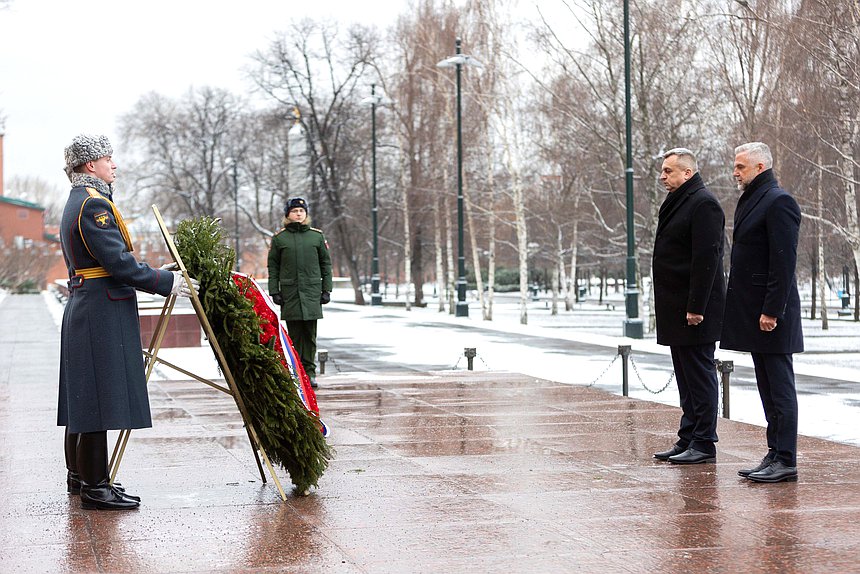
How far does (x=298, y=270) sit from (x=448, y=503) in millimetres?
5785

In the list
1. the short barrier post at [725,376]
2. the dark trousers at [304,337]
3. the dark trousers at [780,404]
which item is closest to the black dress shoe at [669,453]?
the dark trousers at [780,404]

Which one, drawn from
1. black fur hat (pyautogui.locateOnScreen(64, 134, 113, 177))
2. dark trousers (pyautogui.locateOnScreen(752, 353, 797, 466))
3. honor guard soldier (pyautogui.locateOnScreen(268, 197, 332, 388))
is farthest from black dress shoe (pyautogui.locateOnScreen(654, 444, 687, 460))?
honor guard soldier (pyautogui.locateOnScreen(268, 197, 332, 388))

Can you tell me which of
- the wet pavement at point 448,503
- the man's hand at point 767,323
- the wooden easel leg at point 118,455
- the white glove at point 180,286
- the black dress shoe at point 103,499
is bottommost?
the wet pavement at point 448,503

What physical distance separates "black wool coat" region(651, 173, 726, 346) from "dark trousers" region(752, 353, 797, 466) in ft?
1.62

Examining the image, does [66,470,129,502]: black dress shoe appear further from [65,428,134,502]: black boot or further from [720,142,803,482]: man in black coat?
[720,142,803,482]: man in black coat

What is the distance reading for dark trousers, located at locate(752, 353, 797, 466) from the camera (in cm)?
697

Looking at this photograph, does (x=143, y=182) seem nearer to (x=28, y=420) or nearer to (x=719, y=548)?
(x=28, y=420)

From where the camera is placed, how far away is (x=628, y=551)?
5188mm

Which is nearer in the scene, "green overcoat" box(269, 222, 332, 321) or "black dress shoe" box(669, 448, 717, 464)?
"black dress shoe" box(669, 448, 717, 464)

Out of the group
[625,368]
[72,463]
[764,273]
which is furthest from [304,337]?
[764,273]

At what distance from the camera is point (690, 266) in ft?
24.6

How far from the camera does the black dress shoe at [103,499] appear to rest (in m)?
6.19

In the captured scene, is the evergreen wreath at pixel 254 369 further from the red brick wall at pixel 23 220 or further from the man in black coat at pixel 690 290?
the red brick wall at pixel 23 220

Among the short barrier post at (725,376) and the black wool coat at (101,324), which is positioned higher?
the black wool coat at (101,324)
